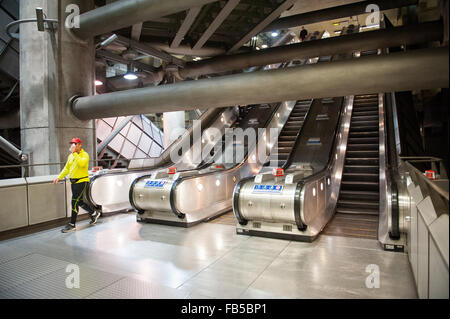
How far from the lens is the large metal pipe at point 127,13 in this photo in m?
6.89

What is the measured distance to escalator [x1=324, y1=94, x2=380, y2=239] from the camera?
6.82 m

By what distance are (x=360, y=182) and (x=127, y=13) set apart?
7.72 m

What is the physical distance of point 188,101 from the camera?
Answer: 7.00 metres

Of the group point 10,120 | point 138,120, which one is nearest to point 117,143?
point 138,120

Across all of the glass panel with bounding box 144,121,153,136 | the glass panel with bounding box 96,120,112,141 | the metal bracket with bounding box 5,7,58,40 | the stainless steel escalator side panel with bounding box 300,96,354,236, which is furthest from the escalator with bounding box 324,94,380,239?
the glass panel with bounding box 144,121,153,136

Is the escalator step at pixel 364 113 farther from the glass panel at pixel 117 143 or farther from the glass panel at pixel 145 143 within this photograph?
the glass panel at pixel 145 143

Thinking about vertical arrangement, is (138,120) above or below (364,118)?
above

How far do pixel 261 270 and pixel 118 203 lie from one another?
225 inches

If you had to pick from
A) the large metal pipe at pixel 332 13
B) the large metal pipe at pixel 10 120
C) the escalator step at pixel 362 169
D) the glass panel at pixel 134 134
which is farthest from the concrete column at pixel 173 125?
the escalator step at pixel 362 169

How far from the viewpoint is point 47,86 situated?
8.80m

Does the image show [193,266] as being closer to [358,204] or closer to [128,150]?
[358,204]

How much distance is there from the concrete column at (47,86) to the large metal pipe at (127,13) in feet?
3.05

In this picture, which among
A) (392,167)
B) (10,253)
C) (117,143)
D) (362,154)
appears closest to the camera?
(10,253)

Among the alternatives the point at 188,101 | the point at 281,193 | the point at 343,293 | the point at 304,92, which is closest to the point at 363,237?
the point at 281,193
